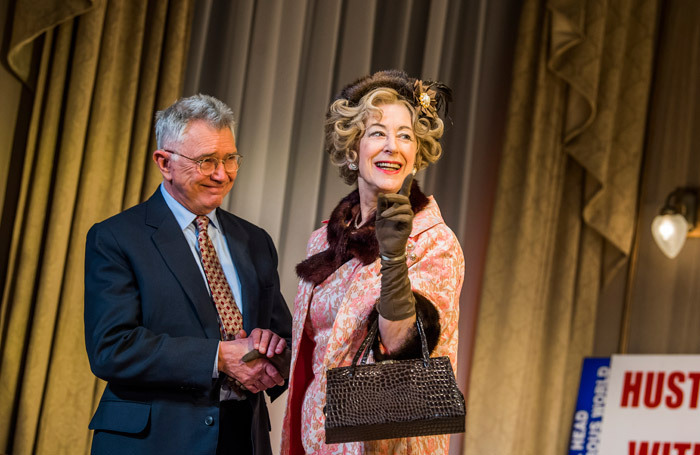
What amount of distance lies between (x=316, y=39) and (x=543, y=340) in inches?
77.6

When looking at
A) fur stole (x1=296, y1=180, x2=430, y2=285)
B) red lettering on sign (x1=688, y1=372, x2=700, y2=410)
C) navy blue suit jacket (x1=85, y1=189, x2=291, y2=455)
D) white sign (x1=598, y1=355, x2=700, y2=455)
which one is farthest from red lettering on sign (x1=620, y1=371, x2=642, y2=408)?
fur stole (x1=296, y1=180, x2=430, y2=285)

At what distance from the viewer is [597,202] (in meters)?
4.93

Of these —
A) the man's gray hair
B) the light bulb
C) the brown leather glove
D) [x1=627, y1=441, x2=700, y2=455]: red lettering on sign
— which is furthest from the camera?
the light bulb

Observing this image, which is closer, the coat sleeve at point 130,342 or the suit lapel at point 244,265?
the coat sleeve at point 130,342

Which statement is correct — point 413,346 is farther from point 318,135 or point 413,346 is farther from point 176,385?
point 318,135

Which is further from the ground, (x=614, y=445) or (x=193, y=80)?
(x=193, y=80)

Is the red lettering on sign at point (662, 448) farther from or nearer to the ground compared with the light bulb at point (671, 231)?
nearer to the ground

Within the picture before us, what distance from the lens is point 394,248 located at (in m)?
2.00

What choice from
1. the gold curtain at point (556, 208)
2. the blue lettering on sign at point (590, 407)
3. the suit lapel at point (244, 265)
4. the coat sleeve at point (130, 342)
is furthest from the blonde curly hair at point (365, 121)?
the blue lettering on sign at point (590, 407)

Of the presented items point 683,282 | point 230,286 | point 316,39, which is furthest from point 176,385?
point 683,282

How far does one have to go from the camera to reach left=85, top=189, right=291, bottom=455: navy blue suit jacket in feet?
8.28

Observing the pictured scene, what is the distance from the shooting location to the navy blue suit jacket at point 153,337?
2523 mm

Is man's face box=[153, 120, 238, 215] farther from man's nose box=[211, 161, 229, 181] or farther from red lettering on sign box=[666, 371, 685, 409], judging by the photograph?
red lettering on sign box=[666, 371, 685, 409]

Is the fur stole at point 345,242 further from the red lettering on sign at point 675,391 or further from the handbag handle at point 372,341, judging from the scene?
the red lettering on sign at point 675,391
